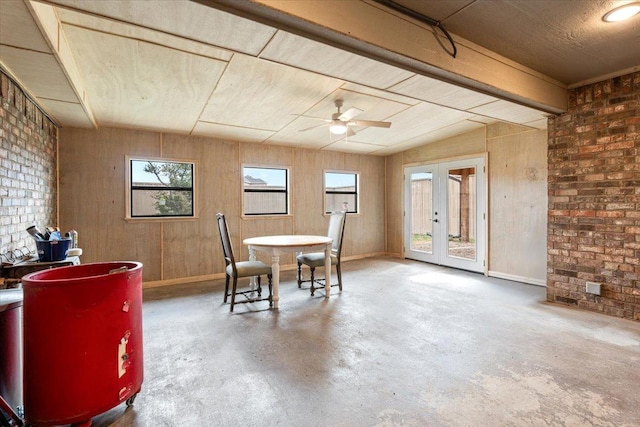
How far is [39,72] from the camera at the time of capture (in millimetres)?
2416

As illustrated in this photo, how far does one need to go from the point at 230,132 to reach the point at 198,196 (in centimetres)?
115

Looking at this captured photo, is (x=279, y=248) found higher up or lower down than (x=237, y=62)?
lower down

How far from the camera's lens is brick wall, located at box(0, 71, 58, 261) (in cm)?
244

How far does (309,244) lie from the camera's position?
371cm

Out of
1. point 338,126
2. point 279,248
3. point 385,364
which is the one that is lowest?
point 385,364

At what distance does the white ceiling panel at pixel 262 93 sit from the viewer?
2879 mm

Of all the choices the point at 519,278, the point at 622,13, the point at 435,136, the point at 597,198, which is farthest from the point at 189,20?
the point at 519,278

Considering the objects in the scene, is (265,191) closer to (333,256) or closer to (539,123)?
(333,256)

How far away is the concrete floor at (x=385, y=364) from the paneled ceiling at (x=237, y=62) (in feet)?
7.59

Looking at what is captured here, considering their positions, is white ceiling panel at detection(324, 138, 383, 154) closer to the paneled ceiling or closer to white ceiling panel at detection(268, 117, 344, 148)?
white ceiling panel at detection(268, 117, 344, 148)

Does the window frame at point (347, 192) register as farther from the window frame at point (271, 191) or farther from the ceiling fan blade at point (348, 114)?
the ceiling fan blade at point (348, 114)

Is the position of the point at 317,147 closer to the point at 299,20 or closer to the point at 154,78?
the point at 154,78

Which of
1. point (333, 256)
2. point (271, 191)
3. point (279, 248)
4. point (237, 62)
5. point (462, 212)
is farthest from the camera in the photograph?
point (271, 191)

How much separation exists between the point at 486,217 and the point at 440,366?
358 centimetres
